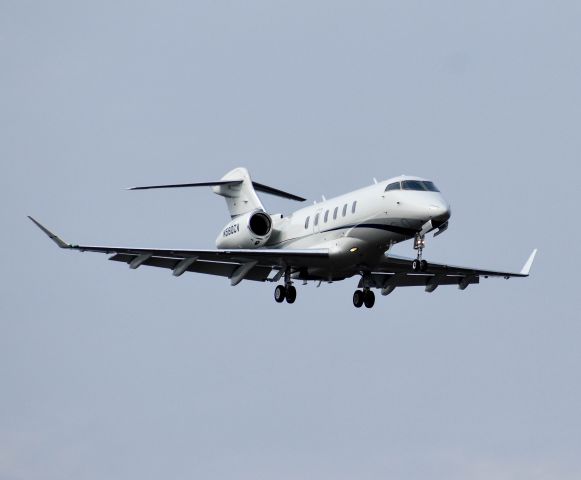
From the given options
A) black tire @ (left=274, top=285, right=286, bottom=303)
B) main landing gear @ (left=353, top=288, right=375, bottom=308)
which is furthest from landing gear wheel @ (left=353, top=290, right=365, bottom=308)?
black tire @ (left=274, top=285, right=286, bottom=303)

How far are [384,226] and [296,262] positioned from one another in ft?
9.93

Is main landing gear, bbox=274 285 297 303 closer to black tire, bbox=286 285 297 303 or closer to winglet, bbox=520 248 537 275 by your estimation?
black tire, bbox=286 285 297 303

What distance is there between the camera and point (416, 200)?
38750mm

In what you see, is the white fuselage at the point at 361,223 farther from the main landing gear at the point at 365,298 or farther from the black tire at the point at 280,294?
the main landing gear at the point at 365,298

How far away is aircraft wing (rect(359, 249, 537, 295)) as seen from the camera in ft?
142

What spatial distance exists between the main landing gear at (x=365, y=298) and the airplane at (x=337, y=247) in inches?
1.1

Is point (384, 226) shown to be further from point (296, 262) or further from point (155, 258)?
point (155, 258)

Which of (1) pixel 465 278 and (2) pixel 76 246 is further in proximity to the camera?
(1) pixel 465 278

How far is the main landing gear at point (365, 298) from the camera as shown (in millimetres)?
42219

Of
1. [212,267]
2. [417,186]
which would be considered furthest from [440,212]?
[212,267]

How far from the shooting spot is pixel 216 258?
41.4 meters

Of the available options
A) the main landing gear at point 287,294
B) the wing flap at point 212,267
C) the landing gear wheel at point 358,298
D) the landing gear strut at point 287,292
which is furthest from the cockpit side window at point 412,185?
the wing flap at point 212,267

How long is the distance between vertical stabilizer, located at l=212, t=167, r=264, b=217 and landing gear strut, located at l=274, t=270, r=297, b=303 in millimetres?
4105

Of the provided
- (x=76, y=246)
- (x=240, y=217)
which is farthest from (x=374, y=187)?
(x=76, y=246)
